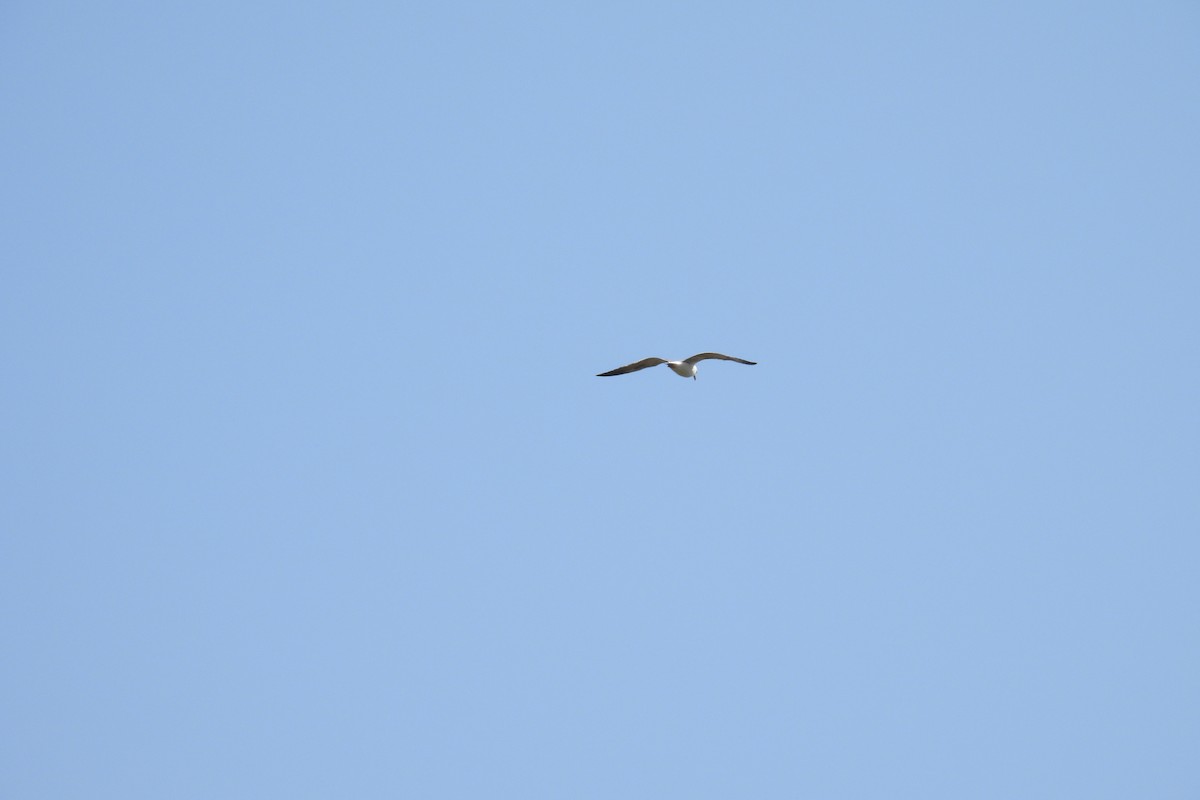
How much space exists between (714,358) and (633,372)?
2.26 meters

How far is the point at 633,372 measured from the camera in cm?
5547

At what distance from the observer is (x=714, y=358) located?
181 feet
